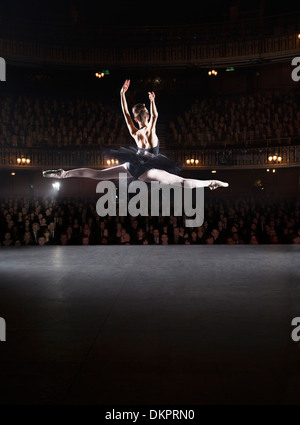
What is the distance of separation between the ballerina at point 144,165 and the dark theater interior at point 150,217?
39 mm

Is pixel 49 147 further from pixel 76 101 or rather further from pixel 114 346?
pixel 114 346

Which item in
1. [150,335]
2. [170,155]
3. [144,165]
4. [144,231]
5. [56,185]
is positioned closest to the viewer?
[150,335]

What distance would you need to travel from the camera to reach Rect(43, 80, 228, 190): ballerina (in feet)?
18.8

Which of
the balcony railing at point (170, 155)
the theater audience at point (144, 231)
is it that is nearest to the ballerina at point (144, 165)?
the theater audience at point (144, 231)

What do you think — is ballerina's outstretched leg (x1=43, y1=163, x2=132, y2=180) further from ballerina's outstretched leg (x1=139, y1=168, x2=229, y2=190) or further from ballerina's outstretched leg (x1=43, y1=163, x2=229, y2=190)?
ballerina's outstretched leg (x1=139, y1=168, x2=229, y2=190)

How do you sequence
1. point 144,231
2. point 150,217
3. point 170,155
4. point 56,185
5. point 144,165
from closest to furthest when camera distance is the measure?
1. point 144,165
2. point 144,231
3. point 150,217
4. point 170,155
5. point 56,185

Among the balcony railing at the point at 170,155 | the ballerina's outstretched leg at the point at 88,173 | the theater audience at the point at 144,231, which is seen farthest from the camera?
the balcony railing at the point at 170,155

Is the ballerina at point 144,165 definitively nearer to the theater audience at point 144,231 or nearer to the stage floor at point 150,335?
the stage floor at point 150,335

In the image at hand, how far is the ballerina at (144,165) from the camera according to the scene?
225 inches

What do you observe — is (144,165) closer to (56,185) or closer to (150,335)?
(150,335)

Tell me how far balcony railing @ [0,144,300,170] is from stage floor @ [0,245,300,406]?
30.7 ft

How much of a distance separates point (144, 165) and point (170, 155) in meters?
9.34

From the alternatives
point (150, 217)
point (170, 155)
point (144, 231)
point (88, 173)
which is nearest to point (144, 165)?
point (88, 173)

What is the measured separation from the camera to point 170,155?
49.3 feet
